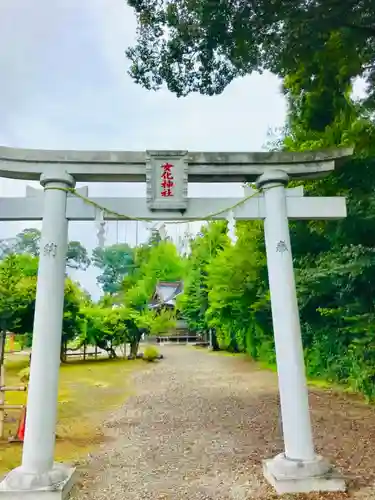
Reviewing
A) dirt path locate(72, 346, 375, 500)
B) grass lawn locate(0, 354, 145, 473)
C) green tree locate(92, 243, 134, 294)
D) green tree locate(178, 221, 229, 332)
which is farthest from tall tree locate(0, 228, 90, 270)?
dirt path locate(72, 346, 375, 500)

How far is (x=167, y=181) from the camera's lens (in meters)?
4.80

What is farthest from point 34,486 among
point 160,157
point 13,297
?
point 13,297

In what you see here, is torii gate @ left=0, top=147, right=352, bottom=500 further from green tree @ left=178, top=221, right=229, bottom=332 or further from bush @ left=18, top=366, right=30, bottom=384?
green tree @ left=178, top=221, right=229, bottom=332

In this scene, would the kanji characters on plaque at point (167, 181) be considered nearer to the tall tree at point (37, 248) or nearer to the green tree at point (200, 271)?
the green tree at point (200, 271)

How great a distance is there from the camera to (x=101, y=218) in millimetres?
4766

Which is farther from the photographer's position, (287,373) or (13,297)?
(13,297)

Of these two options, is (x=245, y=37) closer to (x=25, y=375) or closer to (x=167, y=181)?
(x=167, y=181)

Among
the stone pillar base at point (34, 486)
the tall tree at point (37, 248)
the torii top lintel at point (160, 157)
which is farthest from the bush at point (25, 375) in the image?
the tall tree at point (37, 248)

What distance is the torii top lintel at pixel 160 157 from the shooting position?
469cm

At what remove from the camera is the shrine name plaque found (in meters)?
4.77

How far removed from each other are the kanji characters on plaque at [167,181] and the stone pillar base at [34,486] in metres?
3.20

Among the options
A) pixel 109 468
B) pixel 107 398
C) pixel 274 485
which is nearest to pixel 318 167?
pixel 274 485

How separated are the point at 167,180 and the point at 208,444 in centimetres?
407

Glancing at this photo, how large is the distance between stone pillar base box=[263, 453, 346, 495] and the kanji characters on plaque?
3205 millimetres
